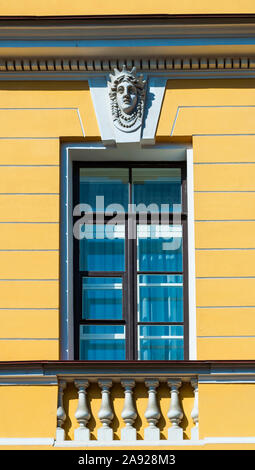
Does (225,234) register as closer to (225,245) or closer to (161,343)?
(225,245)

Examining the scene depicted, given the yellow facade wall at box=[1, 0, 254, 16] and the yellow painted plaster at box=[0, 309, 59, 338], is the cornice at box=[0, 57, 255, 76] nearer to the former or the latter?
the yellow facade wall at box=[1, 0, 254, 16]

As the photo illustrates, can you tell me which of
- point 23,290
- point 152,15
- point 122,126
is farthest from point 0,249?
point 152,15

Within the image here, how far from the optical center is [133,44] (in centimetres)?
1602

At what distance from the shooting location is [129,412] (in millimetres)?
14750

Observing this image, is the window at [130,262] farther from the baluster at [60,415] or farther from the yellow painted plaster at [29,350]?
the baluster at [60,415]

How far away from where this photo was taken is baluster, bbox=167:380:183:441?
14.7m

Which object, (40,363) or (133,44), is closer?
(40,363)

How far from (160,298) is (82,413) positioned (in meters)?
1.80

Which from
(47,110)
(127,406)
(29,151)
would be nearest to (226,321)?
(127,406)

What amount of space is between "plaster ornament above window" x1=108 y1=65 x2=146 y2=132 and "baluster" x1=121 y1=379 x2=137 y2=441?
2.89 m
